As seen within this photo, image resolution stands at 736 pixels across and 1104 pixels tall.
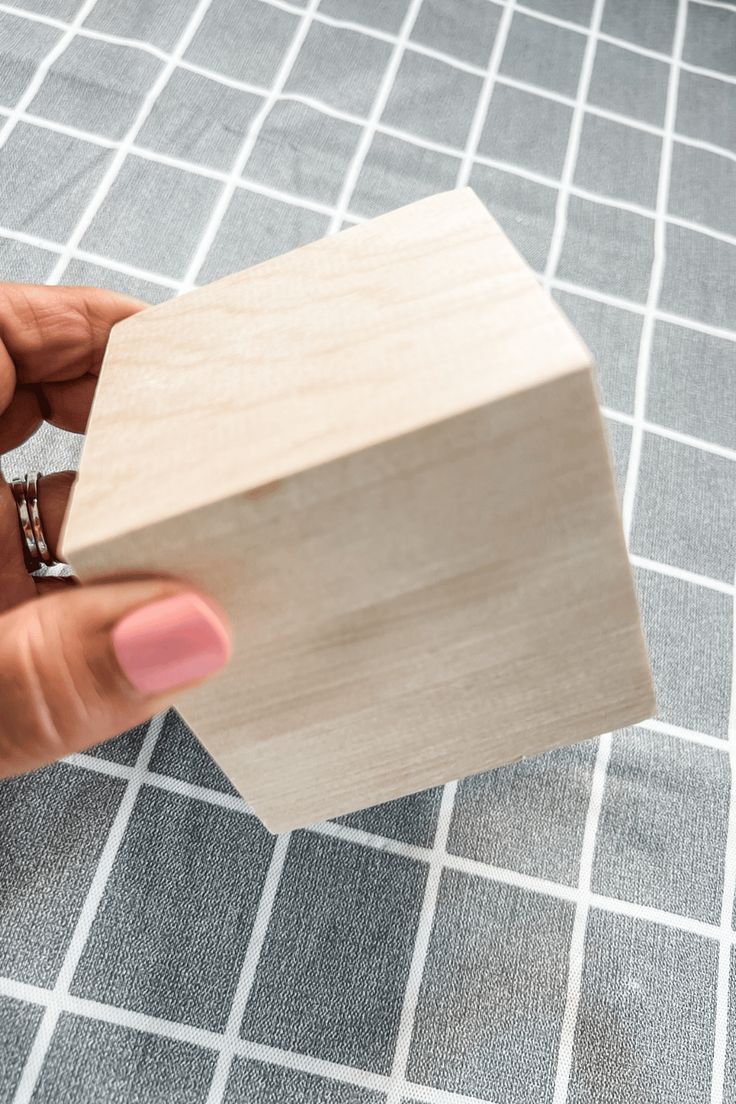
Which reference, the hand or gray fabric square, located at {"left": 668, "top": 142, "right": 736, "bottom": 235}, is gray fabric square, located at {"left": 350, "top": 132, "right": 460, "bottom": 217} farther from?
the hand

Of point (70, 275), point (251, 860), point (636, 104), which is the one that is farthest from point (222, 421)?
point (636, 104)

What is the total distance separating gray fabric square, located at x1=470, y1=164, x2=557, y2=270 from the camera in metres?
0.59

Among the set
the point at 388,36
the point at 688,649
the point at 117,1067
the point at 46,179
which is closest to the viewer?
the point at 117,1067

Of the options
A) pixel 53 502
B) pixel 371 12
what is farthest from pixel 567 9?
pixel 53 502

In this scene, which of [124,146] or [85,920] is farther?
[124,146]

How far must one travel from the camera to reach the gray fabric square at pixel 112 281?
0.53 m

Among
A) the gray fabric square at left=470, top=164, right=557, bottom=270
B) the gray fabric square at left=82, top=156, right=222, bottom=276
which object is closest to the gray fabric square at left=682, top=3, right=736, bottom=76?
the gray fabric square at left=470, top=164, right=557, bottom=270

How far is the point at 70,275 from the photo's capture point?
0.53 metres

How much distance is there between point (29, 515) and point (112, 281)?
0.18 meters

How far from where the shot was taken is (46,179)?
1.83ft

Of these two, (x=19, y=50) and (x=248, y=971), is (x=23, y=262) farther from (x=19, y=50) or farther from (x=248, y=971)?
(x=248, y=971)

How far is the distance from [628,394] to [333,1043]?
0.39 metres

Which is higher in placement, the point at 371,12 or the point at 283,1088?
the point at 371,12

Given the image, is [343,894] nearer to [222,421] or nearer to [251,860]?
[251,860]
